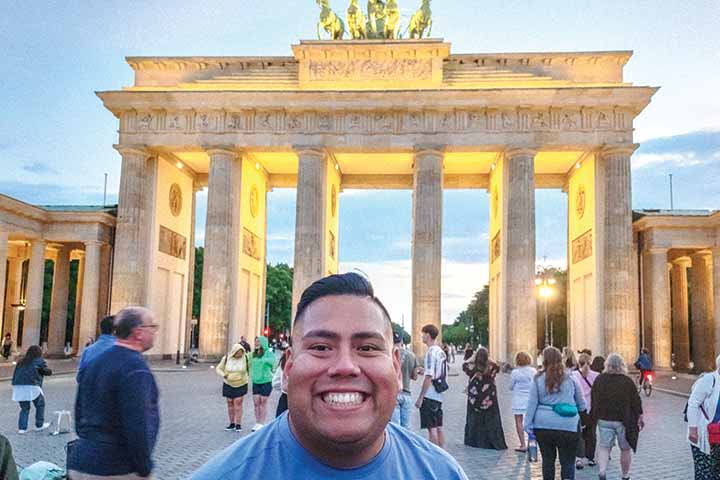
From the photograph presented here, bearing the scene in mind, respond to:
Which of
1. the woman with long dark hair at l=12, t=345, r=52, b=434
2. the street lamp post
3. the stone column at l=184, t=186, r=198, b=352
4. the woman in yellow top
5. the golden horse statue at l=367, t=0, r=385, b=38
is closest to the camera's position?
the woman with long dark hair at l=12, t=345, r=52, b=434

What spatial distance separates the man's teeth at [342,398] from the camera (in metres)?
1.57

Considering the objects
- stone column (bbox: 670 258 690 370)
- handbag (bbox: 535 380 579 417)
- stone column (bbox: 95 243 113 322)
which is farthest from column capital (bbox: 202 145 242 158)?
handbag (bbox: 535 380 579 417)

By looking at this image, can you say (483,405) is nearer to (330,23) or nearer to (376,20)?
(376,20)

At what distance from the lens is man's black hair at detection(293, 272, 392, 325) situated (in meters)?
1.71

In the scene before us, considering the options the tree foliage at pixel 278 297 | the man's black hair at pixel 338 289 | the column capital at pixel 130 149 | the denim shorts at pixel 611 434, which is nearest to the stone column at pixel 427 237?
the column capital at pixel 130 149

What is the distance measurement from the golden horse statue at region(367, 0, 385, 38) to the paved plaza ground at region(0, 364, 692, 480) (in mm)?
24066

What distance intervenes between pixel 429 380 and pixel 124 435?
607cm

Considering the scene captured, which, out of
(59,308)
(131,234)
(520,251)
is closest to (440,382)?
(520,251)

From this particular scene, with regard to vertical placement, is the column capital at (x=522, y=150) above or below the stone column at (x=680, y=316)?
above

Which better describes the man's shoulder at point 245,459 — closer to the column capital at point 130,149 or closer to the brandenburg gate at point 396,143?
the brandenburg gate at point 396,143

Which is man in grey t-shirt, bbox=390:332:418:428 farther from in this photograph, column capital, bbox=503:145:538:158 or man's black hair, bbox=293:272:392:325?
column capital, bbox=503:145:538:158

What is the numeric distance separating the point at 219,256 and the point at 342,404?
1372 inches

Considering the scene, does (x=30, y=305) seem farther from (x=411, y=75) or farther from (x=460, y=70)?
(x=460, y=70)

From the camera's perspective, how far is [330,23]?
39188mm
